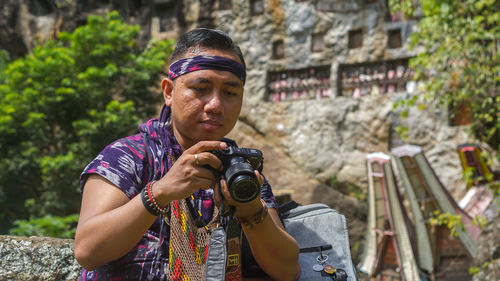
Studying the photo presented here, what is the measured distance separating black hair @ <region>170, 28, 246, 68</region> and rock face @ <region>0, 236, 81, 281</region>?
104 cm

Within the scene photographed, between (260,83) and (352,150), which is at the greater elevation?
(260,83)

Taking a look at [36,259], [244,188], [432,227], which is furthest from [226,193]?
[432,227]

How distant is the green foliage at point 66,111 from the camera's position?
30.5 feet

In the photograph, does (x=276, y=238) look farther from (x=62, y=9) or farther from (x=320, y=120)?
(x=62, y=9)

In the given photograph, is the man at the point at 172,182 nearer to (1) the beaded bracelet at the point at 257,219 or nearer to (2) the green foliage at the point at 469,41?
(1) the beaded bracelet at the point at 257,219

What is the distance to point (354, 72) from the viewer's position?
13.3 metres

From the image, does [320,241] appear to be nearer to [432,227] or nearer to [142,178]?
[142,178]

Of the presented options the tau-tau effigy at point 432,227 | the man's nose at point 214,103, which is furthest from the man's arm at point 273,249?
the tau-tau effigy at point 432,227

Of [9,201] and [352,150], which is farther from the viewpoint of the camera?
[352,150]

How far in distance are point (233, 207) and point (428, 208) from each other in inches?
352

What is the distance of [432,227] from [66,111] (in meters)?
9.22

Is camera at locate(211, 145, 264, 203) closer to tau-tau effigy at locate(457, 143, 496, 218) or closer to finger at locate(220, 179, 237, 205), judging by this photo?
finger at locate(220, 179, 237, 205)

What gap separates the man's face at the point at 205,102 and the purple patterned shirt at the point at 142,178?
0.31 ft

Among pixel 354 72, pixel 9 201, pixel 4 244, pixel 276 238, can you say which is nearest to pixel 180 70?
pixel 276 238
